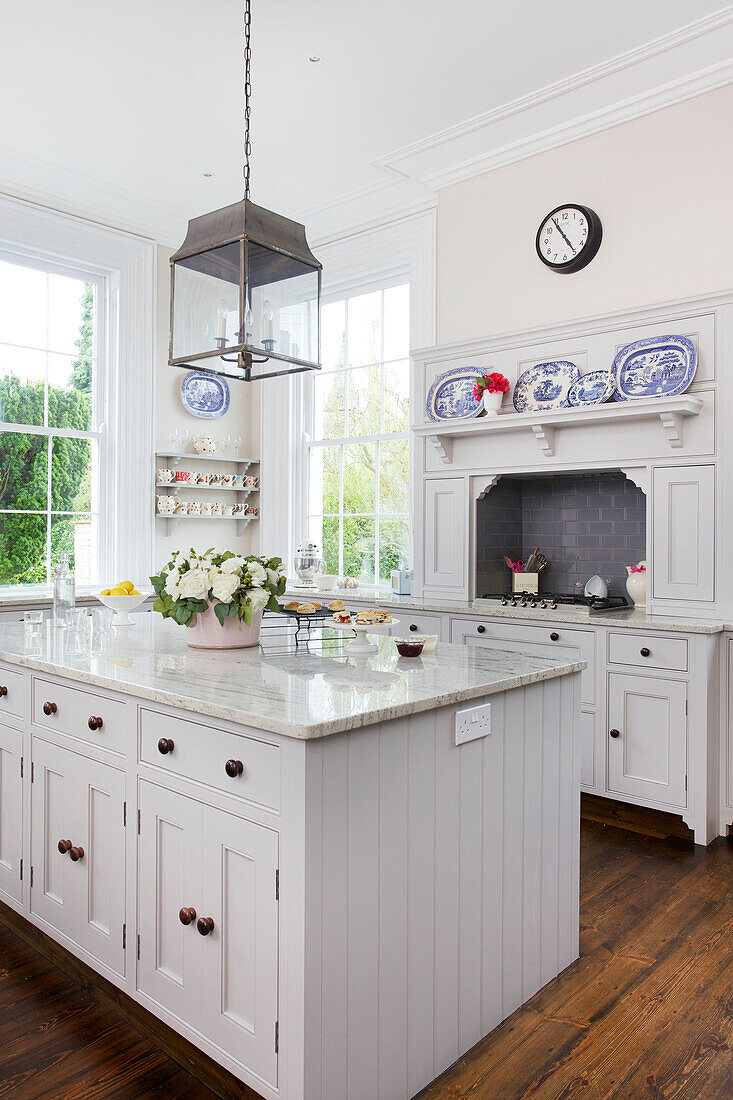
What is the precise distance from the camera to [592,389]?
12.9 feet

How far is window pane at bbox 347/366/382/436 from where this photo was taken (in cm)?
545

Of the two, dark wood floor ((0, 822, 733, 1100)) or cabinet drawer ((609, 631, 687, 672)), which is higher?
cabinet drawer ((609, 631, 687, 672))

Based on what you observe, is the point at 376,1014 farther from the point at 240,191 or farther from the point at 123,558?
the point at 240,191

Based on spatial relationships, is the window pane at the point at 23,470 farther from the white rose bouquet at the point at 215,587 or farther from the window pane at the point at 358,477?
the white rose bouquet at the point at 215,587

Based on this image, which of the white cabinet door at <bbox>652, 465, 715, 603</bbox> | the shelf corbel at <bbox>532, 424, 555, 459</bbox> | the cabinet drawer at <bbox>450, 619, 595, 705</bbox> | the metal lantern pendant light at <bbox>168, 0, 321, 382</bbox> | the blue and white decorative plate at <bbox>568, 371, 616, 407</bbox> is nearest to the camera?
the metal lantern pendant light at <bbox>168, 0, 321, 382</bbox>

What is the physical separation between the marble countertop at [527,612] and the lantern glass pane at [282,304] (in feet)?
5.95

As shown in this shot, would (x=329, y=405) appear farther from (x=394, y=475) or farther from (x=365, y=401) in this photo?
(x=394, y=475)

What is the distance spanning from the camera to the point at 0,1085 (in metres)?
1.85

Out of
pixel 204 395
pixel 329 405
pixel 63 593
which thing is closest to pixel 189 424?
pixel 204 395

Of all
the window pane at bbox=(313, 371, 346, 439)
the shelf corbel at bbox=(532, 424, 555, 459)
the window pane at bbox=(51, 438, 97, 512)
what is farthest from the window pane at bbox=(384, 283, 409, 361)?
the window pane at bbox=(51, 438, 97, 512)

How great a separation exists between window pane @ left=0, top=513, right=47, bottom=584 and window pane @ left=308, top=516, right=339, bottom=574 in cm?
190

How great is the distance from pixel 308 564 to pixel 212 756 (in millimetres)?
3450

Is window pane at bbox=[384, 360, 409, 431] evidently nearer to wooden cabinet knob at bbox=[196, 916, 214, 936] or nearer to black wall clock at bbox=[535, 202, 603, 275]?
black wall clock at bbox=[535, 202, 603, 275]

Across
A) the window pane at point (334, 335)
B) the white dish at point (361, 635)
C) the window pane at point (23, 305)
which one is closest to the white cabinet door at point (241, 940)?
the white dish at point (361, 635)
